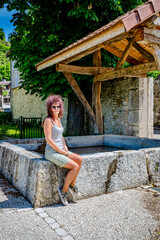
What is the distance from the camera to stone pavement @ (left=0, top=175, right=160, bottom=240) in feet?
7.63

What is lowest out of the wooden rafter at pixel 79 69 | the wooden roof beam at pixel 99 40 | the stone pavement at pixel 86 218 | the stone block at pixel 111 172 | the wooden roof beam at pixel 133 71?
the stone pavement at pixel 86 218

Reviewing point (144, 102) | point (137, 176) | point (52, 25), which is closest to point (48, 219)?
point (137, 176)

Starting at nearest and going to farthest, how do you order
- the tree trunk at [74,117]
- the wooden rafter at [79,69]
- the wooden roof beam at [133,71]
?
the wooden roof beam at [133,71], the wooden rafter at [79,69], the tree trunk at [74,117]

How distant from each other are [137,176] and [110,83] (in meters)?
5.22

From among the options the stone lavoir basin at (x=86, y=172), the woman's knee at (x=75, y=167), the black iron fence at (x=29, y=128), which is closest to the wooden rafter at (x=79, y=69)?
the black iron fence at (x=29, y=128)

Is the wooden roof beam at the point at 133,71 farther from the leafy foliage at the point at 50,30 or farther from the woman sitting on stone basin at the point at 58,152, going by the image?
the woman sitting on stone basin at the point at 58,152

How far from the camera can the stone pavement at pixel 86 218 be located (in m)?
2.32

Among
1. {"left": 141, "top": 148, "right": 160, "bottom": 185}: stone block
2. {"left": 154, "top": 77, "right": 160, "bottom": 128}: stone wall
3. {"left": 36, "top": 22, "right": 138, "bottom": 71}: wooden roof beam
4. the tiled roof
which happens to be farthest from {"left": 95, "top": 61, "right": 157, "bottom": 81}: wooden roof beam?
{"left": 154, "top": 77, "right": 160, "bottom": 128}: stone wall

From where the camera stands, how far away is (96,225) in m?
2.52

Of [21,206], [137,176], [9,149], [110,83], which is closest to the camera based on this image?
[21,206]

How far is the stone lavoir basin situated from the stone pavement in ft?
0.49

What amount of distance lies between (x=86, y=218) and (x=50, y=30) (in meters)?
6.77

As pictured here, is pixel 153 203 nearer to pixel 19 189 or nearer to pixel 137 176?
pixel 137 176

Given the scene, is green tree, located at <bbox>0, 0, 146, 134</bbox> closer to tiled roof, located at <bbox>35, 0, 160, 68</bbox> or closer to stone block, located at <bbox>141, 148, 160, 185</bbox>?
tiled roof, located at <bbox>35, 0, 160, 68</bbox>
